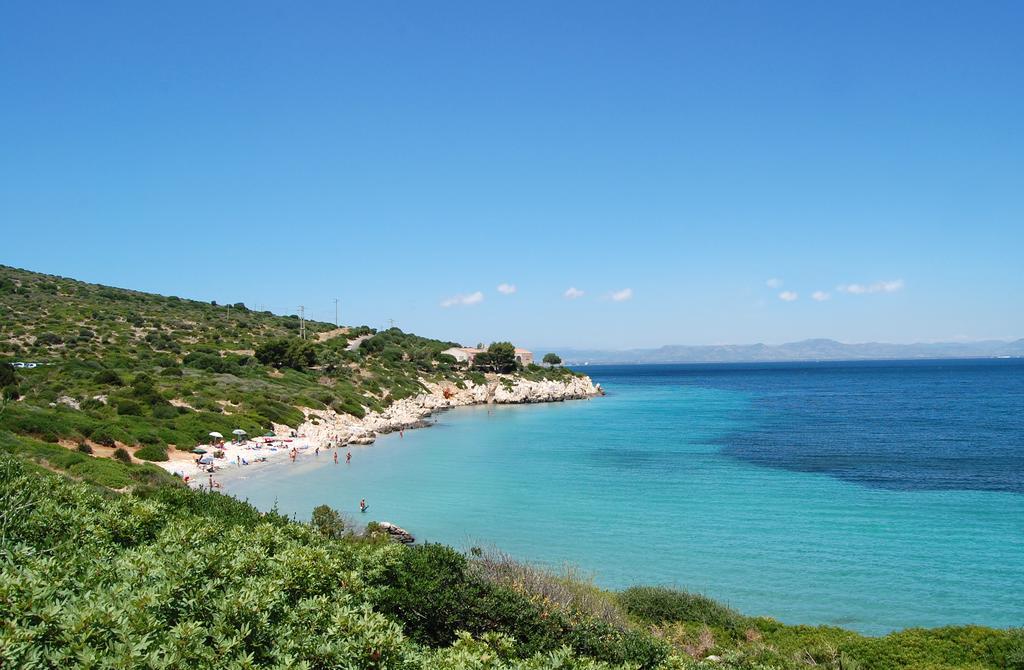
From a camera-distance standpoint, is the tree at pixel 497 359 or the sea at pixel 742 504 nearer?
the sea at pixel 742 504

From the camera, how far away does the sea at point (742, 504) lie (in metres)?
17.4

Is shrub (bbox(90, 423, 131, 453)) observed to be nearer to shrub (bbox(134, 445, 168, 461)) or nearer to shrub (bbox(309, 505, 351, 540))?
shrub (bbox(134, 445, 168, 461))

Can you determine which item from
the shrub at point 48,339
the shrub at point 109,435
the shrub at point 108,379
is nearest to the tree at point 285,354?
the shrub at point 48,339

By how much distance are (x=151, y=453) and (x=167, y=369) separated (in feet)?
76.8

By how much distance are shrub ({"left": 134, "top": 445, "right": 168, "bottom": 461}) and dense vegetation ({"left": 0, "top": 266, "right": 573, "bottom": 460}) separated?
83 millimetres

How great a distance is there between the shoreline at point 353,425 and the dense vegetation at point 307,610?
1525 centimetres

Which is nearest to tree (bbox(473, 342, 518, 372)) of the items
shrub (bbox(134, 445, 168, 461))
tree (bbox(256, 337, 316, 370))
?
tree (bbox(256, 337, 316, 370))

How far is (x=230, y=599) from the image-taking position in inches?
230

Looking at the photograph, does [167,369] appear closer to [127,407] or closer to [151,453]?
[127,407]

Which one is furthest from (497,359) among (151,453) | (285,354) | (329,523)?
(329,523)

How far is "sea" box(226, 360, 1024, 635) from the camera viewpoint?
17.4m

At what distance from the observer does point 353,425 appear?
167 ft

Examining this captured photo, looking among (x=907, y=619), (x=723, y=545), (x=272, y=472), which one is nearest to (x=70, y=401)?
(x=272, y=472)

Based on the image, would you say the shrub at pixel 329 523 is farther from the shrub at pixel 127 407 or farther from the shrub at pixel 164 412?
the shrub at pixel 127 407
